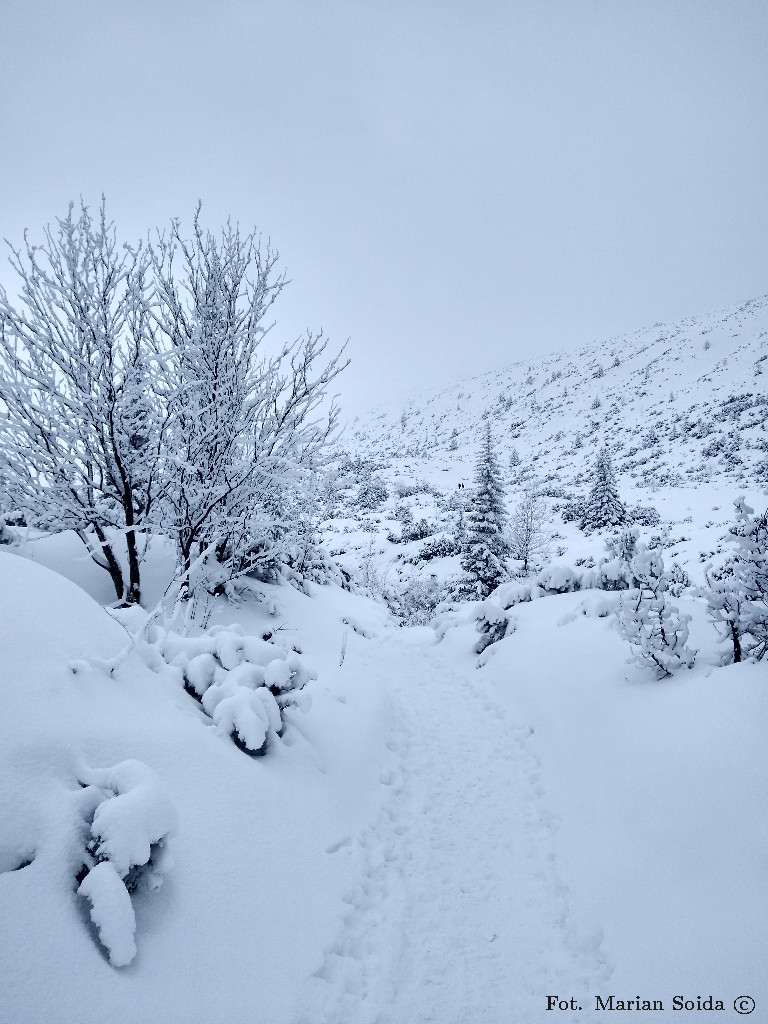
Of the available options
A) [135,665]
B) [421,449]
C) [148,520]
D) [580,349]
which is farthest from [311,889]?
[580,349]

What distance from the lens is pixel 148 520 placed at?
21.7ft

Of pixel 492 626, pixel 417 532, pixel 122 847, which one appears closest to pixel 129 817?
pixel 122 847

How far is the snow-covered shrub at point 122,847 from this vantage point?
2055 mm

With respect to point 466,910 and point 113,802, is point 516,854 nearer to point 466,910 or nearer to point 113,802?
point 466,910

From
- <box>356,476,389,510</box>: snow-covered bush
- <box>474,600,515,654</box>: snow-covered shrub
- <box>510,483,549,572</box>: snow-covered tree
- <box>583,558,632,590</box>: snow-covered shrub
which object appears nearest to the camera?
→ <box>474,600,515,654</box>: snow-covered shrub

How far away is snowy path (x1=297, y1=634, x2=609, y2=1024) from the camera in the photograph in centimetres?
278

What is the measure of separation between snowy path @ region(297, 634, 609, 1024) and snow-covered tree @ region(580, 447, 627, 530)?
20.0 metres

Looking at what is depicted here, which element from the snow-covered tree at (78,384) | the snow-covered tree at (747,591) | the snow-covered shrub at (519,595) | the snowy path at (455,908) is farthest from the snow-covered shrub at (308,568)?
the snow-covered tree at (747,591)

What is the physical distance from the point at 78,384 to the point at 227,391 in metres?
1.75

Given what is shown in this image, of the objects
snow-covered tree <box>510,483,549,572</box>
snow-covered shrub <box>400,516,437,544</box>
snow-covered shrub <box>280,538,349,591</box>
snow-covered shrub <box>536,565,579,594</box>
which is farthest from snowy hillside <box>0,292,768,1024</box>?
snow-covered shrub <box>400,516,437,544</box>

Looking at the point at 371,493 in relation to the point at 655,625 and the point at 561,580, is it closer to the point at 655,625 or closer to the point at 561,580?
the point at 561,580

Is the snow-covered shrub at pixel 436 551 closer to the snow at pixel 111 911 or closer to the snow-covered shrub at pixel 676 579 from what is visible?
the snow-covered shrub at pixel 676 579

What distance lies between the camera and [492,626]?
9820 mm

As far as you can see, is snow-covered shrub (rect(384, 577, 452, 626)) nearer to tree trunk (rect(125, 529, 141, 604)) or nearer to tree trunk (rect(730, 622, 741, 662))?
tree trunk (rect(125, 529, 141, 604))
